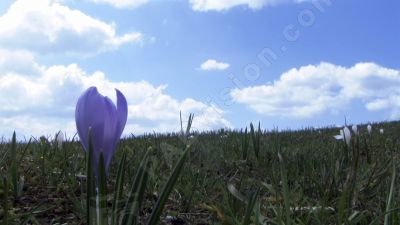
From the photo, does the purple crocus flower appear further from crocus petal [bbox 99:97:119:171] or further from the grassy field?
the grassy field

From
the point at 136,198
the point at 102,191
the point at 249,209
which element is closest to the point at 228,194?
the point at 249,209

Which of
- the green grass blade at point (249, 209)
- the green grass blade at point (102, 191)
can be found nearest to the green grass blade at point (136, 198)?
the green grass blade at point (102, 191)

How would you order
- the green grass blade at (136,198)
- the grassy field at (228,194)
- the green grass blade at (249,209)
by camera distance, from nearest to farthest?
1. the green grass blade at (136,198)
2. the green grass blade at (249,209)
3. the grassy field at (228,194)

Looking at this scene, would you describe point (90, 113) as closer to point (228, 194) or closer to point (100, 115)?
point (100, 115)

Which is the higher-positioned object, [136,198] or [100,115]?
[100,115]

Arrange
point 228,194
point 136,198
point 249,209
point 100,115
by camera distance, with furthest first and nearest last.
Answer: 1. point 228,194
2. point 249,209
3. point 136,198
4. point 100,115

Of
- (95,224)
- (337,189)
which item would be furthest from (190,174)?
(95,224)

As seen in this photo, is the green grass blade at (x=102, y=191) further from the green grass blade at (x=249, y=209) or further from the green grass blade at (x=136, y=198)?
the green grass blade at (x=249, y=209)

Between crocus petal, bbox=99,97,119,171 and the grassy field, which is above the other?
crocus petal, bbox=99,97,119,171

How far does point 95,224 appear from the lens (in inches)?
52.6

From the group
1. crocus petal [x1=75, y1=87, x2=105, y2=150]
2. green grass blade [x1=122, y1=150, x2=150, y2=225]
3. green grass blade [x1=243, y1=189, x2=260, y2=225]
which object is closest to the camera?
crocus petal [x1=75, y1=87, x2=105, y2=150]

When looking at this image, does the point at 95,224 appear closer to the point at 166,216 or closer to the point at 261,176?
the point at 166,216

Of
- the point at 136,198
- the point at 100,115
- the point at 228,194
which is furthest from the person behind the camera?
the point at 228,194

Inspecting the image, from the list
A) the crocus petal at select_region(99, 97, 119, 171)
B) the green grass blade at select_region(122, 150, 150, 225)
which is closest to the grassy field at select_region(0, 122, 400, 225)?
the green grass blade at select_region(122, 150, 150, 225)
